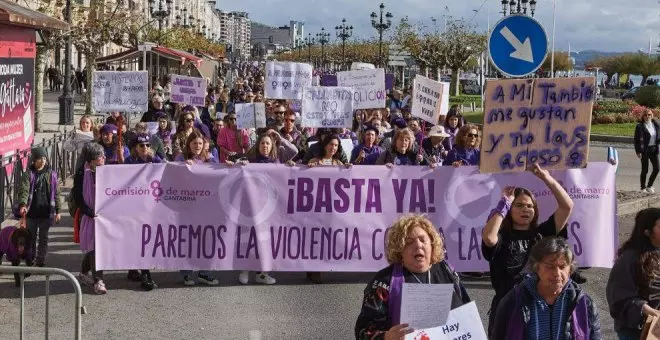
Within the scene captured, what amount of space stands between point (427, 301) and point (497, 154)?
97.8 inches

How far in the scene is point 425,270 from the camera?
459 cm

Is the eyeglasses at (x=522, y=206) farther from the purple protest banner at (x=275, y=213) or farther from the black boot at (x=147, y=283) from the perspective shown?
the black boot at (x=147, y=283)

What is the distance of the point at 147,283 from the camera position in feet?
33.5

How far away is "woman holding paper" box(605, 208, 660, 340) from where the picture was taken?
5.55 meters

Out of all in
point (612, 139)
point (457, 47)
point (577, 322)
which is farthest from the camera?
point (457, 47)

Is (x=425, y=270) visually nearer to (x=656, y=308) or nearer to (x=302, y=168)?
(x=656, y=308)

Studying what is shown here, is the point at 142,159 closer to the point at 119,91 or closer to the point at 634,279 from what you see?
the point at 119,91

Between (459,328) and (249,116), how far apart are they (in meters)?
11.9

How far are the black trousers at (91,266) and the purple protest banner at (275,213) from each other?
122 mm

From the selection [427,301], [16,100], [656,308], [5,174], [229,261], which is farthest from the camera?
[16,100]

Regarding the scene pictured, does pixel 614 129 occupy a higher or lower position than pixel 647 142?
lower

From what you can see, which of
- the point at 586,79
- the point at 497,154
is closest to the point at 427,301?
the point at 497,154

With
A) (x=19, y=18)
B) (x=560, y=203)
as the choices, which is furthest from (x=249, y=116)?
(x=560, y=203)

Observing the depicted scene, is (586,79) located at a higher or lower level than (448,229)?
higher
